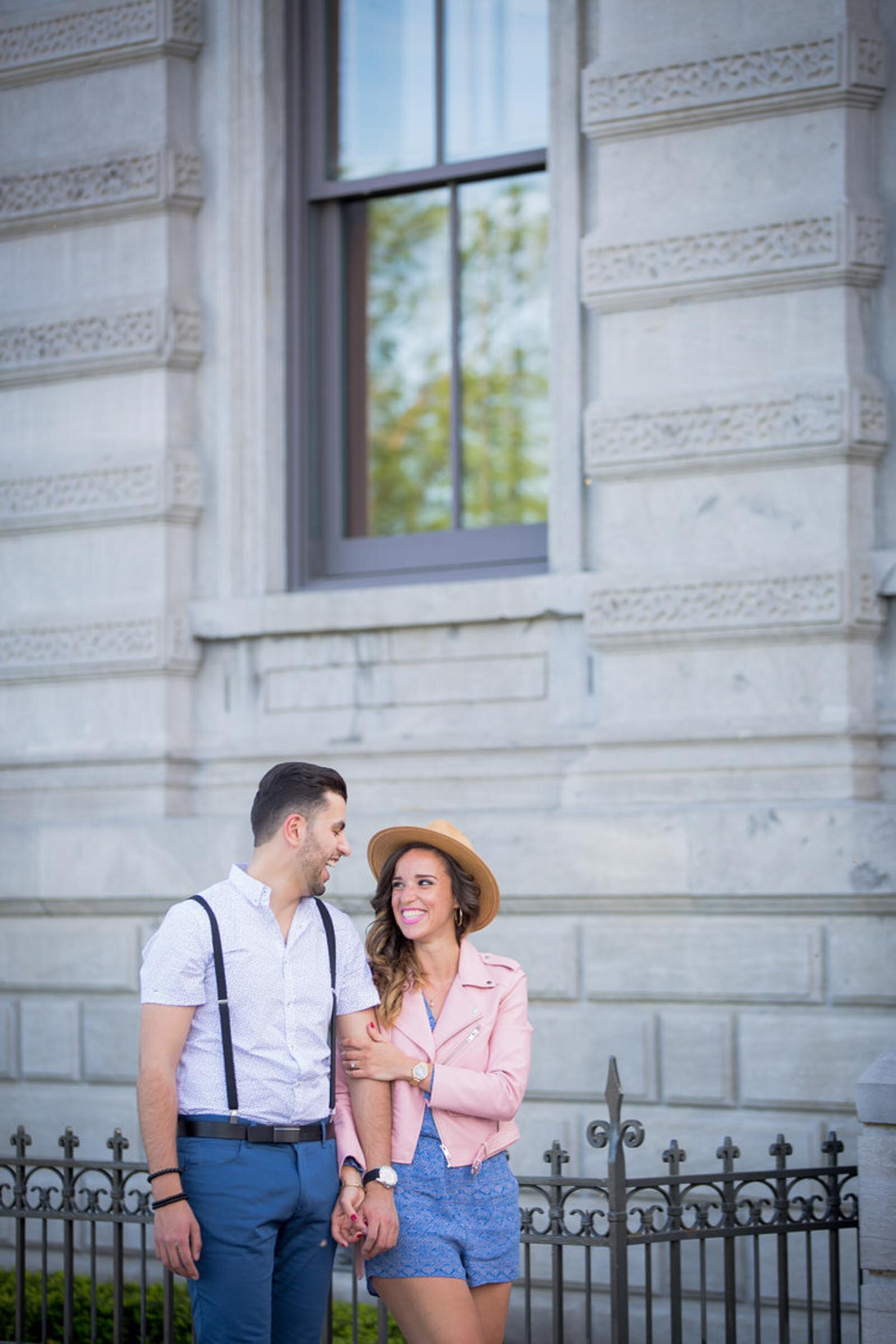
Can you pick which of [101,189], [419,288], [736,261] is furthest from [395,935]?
[101,189]

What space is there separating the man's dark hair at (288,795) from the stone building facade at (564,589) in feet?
10.7

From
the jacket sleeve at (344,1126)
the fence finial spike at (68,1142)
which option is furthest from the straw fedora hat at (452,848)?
the fence finial spike at (68,1142)

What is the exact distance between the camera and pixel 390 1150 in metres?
4.82

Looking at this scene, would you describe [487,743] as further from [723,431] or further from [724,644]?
[723,431]

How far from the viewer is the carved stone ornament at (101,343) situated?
356 inches

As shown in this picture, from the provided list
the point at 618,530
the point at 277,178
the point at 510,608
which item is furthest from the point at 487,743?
the point at 277,178

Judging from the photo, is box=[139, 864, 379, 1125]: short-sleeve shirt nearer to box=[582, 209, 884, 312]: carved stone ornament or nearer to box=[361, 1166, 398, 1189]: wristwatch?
box=[361, 1166, 398, 1189]: wristwatch

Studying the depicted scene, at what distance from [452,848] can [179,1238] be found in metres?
1.39

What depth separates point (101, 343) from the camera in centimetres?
915

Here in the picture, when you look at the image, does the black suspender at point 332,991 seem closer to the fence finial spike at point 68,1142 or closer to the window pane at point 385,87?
the fence finial spike at point 68,1142

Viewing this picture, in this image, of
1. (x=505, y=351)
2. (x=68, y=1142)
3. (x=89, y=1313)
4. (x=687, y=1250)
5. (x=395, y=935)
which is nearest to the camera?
(x=395, y=935)

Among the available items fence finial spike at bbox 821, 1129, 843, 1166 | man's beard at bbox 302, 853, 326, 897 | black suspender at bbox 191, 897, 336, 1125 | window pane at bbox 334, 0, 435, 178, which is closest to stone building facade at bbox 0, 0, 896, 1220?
window pane at bbox 334, 0, 435, 178

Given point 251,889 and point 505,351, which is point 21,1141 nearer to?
point 251,889

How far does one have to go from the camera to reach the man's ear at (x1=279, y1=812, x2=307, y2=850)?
477cm
